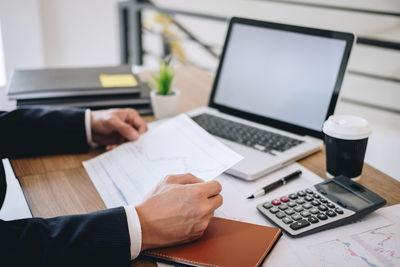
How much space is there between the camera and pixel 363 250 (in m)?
0.57

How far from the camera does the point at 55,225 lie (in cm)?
58

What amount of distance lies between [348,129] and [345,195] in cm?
13

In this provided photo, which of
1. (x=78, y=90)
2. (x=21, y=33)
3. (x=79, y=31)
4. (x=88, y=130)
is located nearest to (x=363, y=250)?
(x=88, y=130)

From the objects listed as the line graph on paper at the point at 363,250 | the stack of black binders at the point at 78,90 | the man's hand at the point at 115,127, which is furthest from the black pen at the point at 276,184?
the stack of black binders at the point at 78,90

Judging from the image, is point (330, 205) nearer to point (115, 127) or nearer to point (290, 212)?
point (290, 212)

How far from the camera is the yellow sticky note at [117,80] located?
1.10 meters

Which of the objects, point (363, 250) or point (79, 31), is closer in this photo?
point (363, 250)

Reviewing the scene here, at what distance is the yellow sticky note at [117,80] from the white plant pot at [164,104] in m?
0.10

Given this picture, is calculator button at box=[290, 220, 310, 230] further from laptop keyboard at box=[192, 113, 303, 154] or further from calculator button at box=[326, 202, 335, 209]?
laptop keyboard at box=[192, 113, 303, 154]

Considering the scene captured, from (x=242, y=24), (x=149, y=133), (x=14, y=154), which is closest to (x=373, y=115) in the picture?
(x=242, y=24)

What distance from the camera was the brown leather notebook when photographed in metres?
0.54

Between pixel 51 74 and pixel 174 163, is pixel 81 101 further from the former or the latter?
pixel 174 163

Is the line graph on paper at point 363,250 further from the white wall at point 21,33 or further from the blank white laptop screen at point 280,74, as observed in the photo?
the white wall at point 21,33

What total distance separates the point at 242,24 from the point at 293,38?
0.16 m
